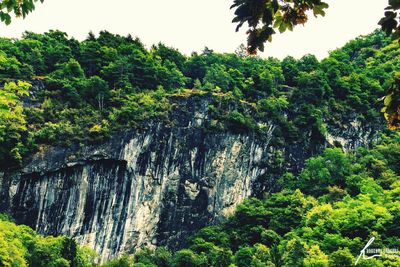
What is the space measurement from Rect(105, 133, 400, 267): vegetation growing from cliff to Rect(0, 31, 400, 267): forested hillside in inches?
3.1

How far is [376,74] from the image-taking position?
171 ft

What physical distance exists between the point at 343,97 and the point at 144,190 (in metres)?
21.5

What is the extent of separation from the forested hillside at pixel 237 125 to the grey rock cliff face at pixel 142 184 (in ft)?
2.62

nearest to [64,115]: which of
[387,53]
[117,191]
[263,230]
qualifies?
[117,191]

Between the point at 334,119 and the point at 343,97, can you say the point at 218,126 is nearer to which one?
the point at 334,119

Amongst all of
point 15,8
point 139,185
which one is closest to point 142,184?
point 139,185

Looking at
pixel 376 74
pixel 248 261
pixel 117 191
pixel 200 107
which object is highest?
pixel 376 74

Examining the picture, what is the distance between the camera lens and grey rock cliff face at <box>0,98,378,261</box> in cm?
3042

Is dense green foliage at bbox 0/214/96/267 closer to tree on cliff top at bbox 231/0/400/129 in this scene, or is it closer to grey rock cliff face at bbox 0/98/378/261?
grey rock cliff face at bbox 0/98/378/261

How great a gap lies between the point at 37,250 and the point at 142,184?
9952 mm

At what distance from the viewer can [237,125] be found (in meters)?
37.8

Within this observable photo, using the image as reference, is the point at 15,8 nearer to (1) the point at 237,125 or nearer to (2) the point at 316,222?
(2) the point at 316,222

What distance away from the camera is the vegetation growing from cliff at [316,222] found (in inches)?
1042

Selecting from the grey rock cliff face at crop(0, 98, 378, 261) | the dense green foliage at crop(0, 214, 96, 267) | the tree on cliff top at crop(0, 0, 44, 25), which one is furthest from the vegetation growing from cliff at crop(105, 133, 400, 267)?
the tree on cliff top at crop(0, 0, 44, 25)
